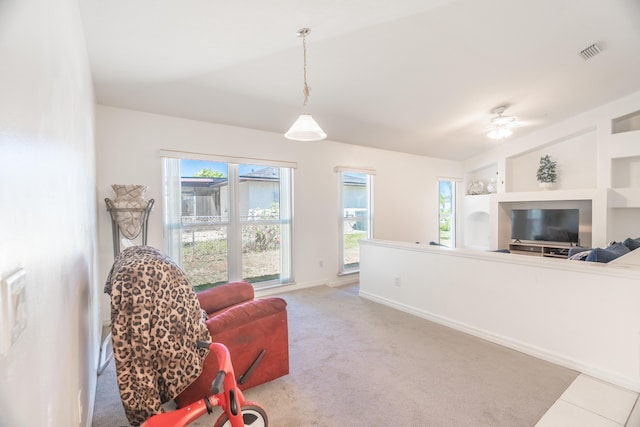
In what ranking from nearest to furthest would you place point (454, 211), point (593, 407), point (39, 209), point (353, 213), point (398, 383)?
point (39, 209) < point (593, 407) < point (398, 383) < point (353, 213) < point (454, 211)

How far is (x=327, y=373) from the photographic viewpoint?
7.81ft

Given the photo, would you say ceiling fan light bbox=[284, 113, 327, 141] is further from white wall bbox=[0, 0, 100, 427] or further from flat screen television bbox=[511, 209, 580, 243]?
flat screen television bbox=[511, 209, 580, 243]

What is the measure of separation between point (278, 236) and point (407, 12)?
3.21 metres

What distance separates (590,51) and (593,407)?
3.67 m

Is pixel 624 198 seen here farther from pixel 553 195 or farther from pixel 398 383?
pixel 398 383

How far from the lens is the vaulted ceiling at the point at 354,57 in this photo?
2.26 metres

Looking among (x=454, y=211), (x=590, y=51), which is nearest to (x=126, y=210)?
(x=590, y=51)

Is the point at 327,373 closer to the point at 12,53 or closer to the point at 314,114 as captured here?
the point at 12,53

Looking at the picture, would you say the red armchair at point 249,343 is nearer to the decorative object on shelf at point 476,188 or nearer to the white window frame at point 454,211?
the white window frame at point 454,211

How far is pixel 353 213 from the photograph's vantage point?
552 cm

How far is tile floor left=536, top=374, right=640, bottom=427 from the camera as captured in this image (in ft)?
6.02

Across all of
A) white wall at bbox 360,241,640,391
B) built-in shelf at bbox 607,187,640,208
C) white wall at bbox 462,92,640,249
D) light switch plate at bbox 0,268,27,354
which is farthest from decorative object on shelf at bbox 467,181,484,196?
Answer: light switch plate at bbox 0,268,27,354

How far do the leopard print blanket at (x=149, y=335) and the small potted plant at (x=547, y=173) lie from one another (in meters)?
7.13

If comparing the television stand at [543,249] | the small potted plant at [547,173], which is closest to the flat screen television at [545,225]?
the television stand at [543,249]
